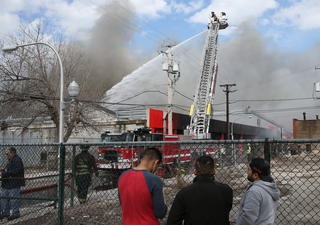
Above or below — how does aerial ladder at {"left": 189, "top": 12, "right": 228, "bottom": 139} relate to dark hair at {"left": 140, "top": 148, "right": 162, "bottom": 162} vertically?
above

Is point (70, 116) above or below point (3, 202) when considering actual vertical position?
above

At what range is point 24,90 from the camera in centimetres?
2912

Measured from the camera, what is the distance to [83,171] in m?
8.80

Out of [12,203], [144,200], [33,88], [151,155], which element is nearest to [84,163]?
[12,203]

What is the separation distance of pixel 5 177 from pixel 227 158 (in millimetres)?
4546

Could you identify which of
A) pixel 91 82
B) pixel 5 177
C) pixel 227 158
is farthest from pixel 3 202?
pixel 91 82

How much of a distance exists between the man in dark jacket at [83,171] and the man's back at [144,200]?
4.42 metres

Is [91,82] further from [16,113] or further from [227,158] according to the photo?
[227,158]

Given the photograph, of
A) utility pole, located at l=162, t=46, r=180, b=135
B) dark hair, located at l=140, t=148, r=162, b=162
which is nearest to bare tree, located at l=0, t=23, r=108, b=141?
utility pole, located at l=162, t=46, r=180, b=135

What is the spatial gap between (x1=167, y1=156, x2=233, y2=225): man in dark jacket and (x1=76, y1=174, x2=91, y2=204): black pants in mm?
4906

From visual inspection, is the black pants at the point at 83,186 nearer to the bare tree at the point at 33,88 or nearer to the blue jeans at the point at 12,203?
the blue jeans at the point at 12,203

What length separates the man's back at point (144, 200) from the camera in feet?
12.5

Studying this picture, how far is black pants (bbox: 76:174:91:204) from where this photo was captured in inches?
331

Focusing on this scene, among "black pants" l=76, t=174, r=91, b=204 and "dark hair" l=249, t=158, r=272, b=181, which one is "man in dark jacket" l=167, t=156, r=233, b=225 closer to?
"dark hair" l=249, t=158, r=272, b=181
